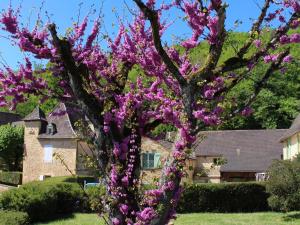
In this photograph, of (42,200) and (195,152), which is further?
(195,152)

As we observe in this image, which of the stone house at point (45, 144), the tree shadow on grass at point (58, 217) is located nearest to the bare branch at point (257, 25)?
the tree shadow on grass at point (58, 217)

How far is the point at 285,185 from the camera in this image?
20.6 m

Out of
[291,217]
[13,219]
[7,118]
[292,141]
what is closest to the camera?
[13,219]

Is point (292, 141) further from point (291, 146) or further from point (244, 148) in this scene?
point (244, 148)

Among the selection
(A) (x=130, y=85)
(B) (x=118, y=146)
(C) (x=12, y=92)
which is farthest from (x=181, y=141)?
(C) (x=12, y=92)

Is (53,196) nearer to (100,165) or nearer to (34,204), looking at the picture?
(34,204)

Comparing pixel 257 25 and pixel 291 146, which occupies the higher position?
pixel 291 146

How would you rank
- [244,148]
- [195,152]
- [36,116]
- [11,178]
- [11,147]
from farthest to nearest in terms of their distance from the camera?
[11,147]
[11,178]
[244,148]
[36,116]
[195,152]

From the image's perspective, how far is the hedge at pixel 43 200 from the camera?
19.4 m

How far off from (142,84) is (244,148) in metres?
38.0

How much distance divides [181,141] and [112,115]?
104 centimetres

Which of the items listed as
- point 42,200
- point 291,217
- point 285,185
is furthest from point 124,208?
point 291,217

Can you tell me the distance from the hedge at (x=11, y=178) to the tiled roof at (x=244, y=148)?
15833 millimetres

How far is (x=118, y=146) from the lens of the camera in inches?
250
